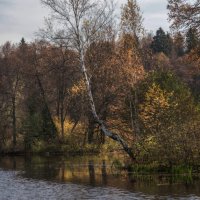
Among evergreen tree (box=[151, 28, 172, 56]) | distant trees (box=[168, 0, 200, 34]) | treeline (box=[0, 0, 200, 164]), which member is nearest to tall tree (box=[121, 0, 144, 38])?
treeline (box=[0, 0, 200, 164])

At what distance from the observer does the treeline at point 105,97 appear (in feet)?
95.2

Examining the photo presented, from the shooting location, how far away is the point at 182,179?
25.5m

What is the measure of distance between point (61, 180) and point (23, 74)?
41197mm

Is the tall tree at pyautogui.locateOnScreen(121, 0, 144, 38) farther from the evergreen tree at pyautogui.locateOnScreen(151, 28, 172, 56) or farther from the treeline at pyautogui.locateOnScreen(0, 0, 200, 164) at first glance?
the evergreen tree at pyautogui.locateOnScreen(151, 28, 172, 56)

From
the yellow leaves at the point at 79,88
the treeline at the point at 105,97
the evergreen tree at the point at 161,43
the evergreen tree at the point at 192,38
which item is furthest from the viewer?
the evergreen tree at the point at 161,43

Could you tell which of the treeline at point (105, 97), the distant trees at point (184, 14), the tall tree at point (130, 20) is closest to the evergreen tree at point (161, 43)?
the treeline at point (105, 97)

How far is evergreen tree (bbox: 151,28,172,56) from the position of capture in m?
115

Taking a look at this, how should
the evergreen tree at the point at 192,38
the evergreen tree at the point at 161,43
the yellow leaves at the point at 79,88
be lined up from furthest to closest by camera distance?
the evergreen tree at the point at 161,43 → the yellow leaves at the point at 79,88 → the evergreen tree at the point at 192,38

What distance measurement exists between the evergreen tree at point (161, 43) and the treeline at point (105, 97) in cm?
4466

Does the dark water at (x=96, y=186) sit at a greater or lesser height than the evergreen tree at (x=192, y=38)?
lesser

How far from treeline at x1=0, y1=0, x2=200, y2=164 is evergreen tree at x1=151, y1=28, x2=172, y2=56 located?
147 ft

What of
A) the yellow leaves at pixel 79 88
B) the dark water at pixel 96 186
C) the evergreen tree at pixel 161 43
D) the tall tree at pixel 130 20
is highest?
the evergreen tree at pixel 161 43

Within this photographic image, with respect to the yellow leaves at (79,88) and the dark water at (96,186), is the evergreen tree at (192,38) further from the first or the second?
the yellow leaves at (79,88)

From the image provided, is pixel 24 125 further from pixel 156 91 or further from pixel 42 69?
pixel 156 91
